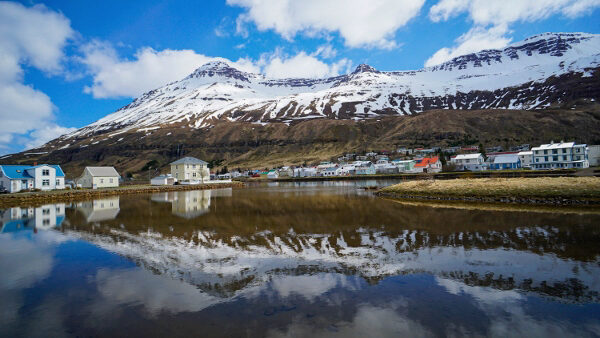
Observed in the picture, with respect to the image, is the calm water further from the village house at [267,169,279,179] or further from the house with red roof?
the village house at [267,169,279,179]

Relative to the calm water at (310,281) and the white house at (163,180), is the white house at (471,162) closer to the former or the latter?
the calm water at (310,281)

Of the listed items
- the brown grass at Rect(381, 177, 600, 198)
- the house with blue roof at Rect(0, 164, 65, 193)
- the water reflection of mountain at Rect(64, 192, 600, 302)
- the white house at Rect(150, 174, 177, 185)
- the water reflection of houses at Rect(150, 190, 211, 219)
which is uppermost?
the house with blue roof at Rect(0, 164, 65, 193)

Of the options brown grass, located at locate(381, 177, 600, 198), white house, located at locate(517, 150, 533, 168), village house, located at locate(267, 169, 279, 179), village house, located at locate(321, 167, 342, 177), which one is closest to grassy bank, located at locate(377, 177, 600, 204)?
brown grass, located at locate(381, 177, 600, 198)

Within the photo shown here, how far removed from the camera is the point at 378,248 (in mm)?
11398

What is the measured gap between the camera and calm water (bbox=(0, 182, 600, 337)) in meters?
6.07

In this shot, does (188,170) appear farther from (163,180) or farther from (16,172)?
(16,172)

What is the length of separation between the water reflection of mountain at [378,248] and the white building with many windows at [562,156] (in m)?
55.6

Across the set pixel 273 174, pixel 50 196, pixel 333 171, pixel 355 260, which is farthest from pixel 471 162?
pixel 50 196

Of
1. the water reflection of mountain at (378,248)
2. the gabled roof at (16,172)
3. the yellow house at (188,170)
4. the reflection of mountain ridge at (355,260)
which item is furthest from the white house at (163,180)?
the reflection of mountain ridge at (355,260)

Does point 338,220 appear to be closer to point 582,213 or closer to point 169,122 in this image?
point 582,213

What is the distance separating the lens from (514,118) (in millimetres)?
126750

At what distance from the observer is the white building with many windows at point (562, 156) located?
193ft

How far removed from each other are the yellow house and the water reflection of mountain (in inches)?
1942

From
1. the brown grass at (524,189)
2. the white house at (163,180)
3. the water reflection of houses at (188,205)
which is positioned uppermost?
the white house at (163,180)
